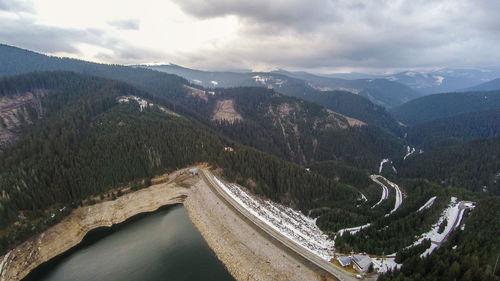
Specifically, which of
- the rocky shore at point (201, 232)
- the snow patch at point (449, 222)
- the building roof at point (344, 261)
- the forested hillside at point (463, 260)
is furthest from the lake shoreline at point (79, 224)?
the snow patch at point (449, 222)

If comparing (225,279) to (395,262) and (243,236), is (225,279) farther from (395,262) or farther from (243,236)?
(395,262)

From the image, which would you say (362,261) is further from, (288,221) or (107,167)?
(107,167)

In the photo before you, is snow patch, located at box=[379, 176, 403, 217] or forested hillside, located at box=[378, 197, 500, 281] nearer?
forested hillside, located at box=[378, 197, 500, 281]

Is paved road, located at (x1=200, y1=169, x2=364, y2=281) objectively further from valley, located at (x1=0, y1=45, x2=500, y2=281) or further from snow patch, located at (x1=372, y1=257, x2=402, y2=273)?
snow patch, located at (x1=372, y1=257, x2=402, y2=273)

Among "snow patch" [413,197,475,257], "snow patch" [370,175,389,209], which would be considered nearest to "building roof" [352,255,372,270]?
"snow patch" [413,197,475,257]

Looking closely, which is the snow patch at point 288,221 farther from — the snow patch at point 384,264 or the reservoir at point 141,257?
the reservoir at point 141,257

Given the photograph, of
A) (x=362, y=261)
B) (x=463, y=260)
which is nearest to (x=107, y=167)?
(x=362, y=261)
